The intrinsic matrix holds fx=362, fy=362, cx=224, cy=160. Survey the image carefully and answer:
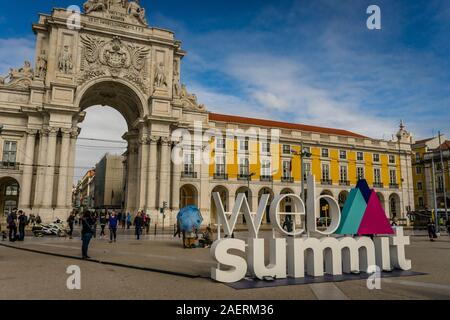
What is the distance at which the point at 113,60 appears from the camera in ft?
131

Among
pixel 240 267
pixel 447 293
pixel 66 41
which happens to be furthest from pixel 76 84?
pixel 447 293

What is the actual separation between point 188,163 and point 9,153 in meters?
18.7

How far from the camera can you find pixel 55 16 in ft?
124

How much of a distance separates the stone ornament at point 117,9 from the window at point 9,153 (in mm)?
16395

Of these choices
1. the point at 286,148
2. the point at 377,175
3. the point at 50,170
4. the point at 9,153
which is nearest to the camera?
the point at 50,170

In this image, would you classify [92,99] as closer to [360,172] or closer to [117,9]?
[117,9]

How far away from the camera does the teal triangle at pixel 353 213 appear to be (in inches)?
417

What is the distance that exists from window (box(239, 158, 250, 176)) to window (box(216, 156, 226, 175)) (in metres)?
2.33

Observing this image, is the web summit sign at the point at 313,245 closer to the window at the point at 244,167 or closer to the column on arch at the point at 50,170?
the column on arch at the point at 50,170

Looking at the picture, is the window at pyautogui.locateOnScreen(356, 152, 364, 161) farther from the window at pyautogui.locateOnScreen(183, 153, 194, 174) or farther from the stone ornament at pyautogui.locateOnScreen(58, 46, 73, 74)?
the stone ornament at pyautogui.locateOnScreen(58, 46, 73, 74)

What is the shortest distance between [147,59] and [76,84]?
866 centimetres

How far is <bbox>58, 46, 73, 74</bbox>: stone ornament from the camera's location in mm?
37219

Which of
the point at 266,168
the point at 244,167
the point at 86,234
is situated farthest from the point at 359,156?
the point at 86,234

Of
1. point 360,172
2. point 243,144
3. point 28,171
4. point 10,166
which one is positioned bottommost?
point 28,171
